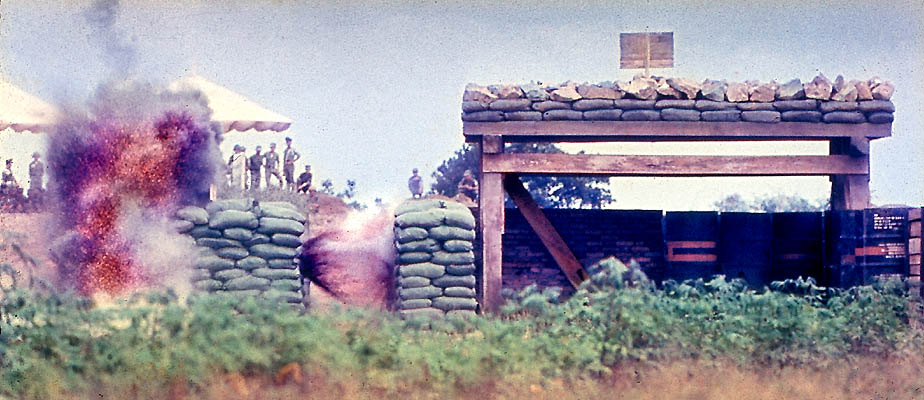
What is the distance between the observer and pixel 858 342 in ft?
26.5

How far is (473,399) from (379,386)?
0.68 metres

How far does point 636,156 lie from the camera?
32.8ft

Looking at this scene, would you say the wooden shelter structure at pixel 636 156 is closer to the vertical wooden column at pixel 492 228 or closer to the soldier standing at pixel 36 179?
the vertical wooden column at pixel 492 228

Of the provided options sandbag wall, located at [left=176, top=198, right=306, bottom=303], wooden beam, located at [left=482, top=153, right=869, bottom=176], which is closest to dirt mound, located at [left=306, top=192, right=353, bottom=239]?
sandbag wall, located at [left=176, top=198, right=306, bottom=303]

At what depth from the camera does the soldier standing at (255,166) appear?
803 inches

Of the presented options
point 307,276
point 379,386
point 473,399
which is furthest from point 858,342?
point 307,276

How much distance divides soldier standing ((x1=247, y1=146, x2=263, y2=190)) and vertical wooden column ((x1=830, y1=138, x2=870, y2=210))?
42.3ft

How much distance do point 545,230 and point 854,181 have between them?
11.0 feet

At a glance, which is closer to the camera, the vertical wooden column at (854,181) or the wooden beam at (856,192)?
the vertical wooden column at (854,181)

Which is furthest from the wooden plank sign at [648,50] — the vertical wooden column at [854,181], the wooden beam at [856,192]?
the wooden beam at [856,192]

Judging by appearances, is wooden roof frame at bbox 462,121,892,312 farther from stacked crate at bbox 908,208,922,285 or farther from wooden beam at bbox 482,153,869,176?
stacked crate at bbox 908,208,922,285

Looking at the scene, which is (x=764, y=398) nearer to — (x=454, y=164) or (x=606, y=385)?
(x=606, y=385)

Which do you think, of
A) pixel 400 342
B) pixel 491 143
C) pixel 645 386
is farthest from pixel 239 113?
pixel 645 386

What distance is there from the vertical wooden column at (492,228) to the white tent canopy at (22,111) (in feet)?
17.0
